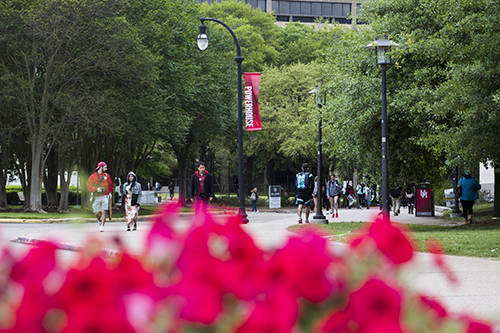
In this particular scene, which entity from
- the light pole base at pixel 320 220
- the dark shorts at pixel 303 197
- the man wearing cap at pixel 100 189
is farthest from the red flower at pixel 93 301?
the light pole base at pixel 320 220

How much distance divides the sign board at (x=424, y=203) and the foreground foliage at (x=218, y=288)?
25.7 meters

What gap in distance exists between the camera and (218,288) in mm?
1628

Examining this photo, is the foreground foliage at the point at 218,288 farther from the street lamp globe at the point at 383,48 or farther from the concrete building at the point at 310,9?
the concrete building at the point at 310,9

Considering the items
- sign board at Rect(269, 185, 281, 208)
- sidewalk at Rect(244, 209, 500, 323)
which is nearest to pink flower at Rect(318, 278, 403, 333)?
sidewalk at Rect(244, 209, 500, 323)

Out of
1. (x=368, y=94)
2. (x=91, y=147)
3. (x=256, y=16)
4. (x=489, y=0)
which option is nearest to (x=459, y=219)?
(x=368, y=94)

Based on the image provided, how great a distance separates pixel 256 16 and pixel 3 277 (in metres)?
62.2

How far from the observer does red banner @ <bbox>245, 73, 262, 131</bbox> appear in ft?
72.6

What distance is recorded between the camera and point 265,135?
42656mm

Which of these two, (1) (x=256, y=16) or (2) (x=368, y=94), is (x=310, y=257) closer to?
(2) (x=368, y=94)

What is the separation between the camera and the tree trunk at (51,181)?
107 ft

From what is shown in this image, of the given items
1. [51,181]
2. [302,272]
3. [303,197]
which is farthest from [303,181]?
[51,181]

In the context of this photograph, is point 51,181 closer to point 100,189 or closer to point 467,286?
point 100,189

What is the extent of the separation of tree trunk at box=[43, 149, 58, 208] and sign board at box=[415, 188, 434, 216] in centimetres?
1941

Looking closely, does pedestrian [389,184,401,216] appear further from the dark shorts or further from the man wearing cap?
the man wearing cap
